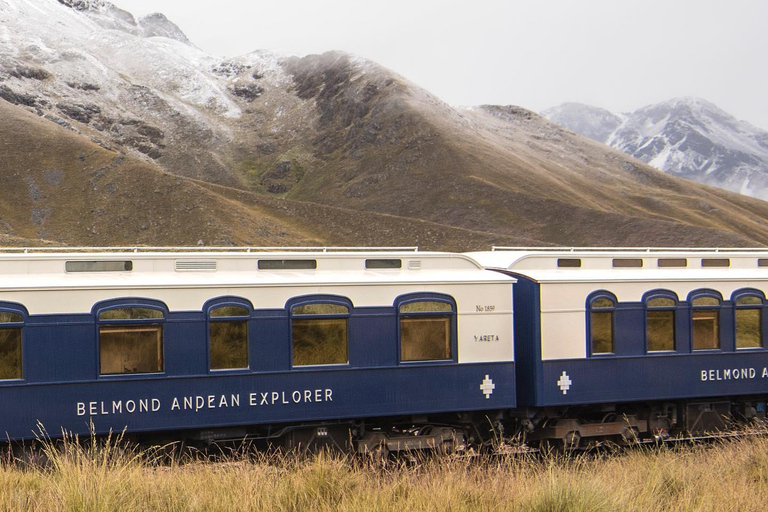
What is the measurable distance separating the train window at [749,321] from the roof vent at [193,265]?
29.9ft

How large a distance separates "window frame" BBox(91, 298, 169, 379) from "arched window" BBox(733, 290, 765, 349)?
32.0 ft

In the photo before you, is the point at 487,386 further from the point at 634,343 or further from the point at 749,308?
the point at 749,308

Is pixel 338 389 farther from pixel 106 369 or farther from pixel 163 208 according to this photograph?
pixel 163 208

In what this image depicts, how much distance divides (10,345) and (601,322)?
8849 millimetres

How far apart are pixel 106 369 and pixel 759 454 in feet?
27.8

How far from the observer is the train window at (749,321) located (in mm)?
14219

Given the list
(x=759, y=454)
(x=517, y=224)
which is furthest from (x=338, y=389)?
(x=517, y=224)

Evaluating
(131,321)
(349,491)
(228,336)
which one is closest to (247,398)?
(228,336)

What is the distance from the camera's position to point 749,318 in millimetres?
14352

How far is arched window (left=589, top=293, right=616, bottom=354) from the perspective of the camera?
13.1 meters

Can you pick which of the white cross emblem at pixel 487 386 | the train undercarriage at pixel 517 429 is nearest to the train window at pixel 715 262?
the train undercarriage at pixel 517 429

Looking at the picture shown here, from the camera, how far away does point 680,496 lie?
25.8 ft

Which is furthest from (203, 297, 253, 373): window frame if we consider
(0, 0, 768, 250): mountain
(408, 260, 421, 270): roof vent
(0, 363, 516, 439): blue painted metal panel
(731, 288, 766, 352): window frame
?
(0, 0, 768, 250): mountain

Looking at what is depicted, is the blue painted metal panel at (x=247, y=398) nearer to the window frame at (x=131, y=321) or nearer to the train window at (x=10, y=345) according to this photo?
the window frame at (x=131, y=321)
